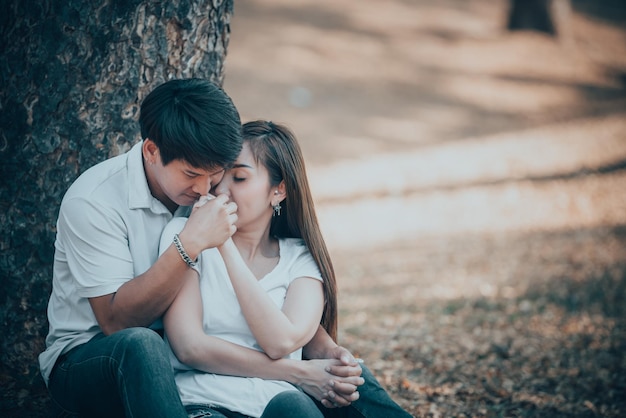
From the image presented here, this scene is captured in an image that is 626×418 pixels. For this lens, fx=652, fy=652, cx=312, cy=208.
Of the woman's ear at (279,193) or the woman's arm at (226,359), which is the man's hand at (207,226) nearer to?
the woman's arm at (226,359)

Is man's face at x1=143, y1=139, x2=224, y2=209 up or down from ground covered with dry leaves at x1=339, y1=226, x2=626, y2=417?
up

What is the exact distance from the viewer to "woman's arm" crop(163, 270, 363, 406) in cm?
309

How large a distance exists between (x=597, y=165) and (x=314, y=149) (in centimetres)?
582

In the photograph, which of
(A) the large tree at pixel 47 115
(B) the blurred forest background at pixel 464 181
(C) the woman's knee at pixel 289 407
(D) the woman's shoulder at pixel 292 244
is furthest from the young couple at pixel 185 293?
(B) the blurred forest background at pixel 464 181

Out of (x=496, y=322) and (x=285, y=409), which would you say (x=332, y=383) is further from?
(x=496, y=322)

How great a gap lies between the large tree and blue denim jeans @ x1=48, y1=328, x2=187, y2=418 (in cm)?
60

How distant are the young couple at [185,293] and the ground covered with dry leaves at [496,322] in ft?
5.17

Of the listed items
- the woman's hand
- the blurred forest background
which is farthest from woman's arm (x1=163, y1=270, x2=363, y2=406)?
the blurred forest background

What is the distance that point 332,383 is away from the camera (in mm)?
3262

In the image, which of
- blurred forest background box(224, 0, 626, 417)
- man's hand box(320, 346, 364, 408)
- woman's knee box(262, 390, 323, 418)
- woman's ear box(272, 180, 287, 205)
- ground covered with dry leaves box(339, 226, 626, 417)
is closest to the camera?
woman's knee box(262, 390, 323, 418)

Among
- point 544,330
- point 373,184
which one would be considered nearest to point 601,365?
point 544,330

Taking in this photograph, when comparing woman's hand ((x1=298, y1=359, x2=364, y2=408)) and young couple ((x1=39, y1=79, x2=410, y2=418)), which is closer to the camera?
young couple ((x1=39, y1=79, x2=410, y2=418))

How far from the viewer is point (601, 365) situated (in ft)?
18.1

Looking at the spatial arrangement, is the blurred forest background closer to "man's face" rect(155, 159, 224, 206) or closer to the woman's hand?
the woman's hand
